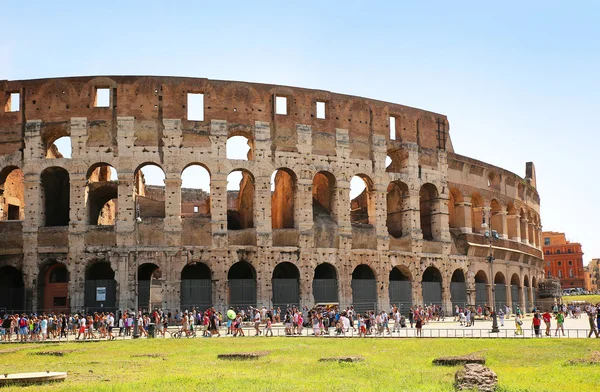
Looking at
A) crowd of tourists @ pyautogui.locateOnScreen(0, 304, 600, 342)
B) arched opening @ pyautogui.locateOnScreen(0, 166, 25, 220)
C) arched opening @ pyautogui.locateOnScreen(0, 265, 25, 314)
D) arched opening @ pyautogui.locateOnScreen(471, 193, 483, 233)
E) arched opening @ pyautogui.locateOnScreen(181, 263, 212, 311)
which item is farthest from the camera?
arched opening @ pyautogui.locateOnScreen(471, 193, 483, 233)

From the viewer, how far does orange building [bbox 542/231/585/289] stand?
95750 millimetres

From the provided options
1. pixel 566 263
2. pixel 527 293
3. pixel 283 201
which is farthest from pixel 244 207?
pixel 566 263

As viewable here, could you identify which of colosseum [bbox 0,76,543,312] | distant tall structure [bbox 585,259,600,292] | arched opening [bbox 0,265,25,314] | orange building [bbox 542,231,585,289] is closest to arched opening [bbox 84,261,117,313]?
colosseum [bbox 0,76,543,312]

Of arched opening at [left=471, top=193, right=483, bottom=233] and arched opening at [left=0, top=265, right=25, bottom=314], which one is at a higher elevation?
arched opening at [left=471, top=193, right=483, bottom=233]

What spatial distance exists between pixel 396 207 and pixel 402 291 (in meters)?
5.20

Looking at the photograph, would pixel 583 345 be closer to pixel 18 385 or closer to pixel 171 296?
pixel 18 385

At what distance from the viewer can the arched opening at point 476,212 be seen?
44281 millimetres

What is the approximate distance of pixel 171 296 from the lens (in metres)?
32.6

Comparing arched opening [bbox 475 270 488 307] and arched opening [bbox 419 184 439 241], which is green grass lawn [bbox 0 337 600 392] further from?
arched opening [bbox 475 270 488 307]

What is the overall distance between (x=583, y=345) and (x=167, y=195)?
19.9 metres

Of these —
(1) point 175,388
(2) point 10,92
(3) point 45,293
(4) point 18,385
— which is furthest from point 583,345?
(2) point 10,92

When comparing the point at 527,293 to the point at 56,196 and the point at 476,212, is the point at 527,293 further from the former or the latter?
the point at 56,196

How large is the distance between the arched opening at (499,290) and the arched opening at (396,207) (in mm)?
8288

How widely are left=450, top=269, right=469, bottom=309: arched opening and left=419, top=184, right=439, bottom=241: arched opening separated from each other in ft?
9.63
